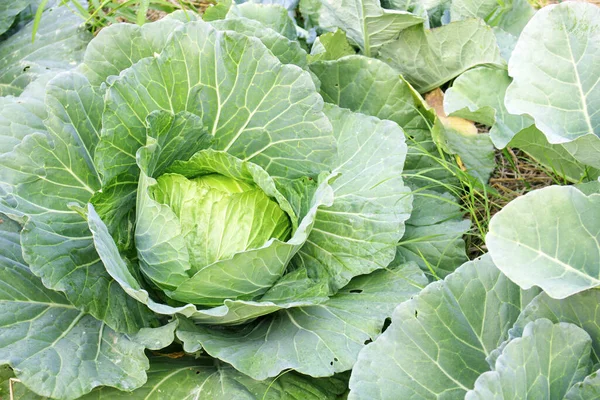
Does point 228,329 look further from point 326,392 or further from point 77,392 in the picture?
point 77,392

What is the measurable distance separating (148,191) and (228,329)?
467 millimetres

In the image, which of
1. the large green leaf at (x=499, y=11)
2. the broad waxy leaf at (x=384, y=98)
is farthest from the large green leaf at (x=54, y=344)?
the large green leaf at (x=499, y=11)

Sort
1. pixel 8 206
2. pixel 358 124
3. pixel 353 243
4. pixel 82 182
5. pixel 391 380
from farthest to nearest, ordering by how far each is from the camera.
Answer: pixel 358 124 → pixel 353 243 → pixel 82 182 → pixel 8 206 → pixel 391 380

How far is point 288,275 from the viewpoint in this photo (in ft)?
5.80

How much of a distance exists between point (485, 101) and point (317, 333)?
939 mm

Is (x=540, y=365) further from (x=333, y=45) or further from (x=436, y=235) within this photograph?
(x=333, y=45)

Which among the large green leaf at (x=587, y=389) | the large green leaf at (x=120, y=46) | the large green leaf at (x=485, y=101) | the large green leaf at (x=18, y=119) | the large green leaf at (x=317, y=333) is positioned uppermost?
the large green leaf at (x=120, y=46)

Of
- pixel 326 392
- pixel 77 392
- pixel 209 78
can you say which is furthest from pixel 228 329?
pixel 209 78

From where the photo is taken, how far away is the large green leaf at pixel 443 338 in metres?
1.41

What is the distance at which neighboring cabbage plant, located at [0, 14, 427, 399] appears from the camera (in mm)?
1583

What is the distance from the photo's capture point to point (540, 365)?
1.28m

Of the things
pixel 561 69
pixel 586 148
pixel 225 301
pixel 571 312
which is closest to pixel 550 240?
pixel 571 312

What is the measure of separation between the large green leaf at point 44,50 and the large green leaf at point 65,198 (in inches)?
38.8

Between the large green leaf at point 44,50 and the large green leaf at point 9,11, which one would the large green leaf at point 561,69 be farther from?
the large green leaf at point 9,11
